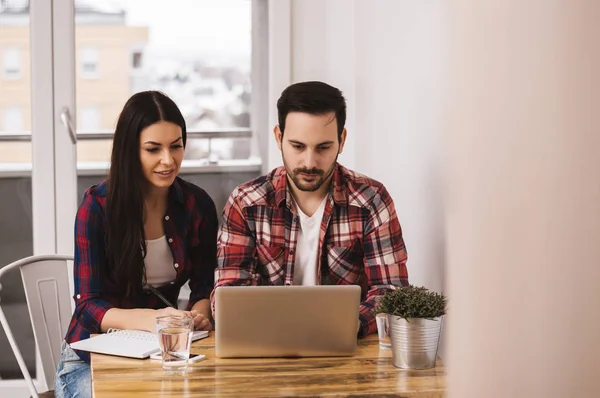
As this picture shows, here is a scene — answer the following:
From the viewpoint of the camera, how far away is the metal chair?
2.12 meters

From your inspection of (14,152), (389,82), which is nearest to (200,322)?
(389,82)

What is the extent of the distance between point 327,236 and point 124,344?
597 mm

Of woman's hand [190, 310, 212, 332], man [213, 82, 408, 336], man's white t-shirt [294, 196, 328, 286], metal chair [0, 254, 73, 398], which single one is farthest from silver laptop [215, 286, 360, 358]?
metal chair [0, 254, 73, 398]

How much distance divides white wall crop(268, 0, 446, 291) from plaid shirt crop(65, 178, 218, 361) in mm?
566

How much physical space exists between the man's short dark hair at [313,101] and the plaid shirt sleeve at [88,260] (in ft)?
1.68

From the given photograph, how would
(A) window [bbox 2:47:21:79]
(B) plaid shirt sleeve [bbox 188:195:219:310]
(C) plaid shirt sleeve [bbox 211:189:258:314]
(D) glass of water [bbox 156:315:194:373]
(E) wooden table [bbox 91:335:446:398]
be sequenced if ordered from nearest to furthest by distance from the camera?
(E) wooden table [bbox 91:335:446:398] < (D) glass of water [bbox 156:315:194:373] < (C) plaid shirt sleeve [bbox 211:189:258:314] < (B) plaid shirt sleeve [bbox 188:195:219:310] < (A) window [bbox 2:47:21:79]

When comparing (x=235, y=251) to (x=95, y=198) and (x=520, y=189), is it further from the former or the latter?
(x=520, y=189)

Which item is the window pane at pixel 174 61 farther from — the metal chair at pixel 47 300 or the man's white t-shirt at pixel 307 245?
the man's white t-shirt at pixel 307 245

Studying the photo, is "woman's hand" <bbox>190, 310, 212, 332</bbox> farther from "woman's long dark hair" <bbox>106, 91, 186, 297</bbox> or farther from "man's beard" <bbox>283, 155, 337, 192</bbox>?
"man's beard" <bbox>283, 155, 337, 192</bbox>

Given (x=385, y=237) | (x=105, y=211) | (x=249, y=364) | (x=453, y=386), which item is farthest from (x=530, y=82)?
(x=105, y=211)

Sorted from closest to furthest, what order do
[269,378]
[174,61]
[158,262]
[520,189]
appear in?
[520,189], [269,378], [158,262], [174,61]

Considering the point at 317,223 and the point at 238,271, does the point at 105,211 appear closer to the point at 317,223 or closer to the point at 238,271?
the point at 238,271

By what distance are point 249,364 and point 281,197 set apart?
1.89 feet

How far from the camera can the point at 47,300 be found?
2225mm
